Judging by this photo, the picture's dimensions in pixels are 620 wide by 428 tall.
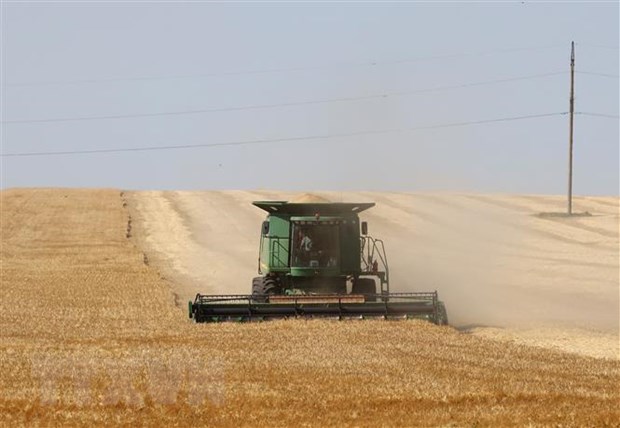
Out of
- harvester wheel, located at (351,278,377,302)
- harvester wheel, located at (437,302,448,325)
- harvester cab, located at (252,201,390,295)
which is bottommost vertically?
harvester wheel, located at (437,302,448,325)

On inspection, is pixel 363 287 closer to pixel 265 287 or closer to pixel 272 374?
pixel 265 287

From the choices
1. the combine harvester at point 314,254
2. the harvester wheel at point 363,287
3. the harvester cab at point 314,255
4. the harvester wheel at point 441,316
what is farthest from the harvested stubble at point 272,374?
the harvester wheel at point 363,287

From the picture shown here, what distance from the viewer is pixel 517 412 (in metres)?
15.1

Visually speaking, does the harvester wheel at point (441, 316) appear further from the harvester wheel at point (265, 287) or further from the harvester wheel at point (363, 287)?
the harvester wheel at point (265, 287)

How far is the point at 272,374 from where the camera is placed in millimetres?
18062

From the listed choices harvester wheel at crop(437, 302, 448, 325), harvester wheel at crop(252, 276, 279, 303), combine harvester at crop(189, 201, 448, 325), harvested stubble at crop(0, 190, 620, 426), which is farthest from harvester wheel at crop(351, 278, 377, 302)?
harvested stubble at crop(0, 190, 620, 426)

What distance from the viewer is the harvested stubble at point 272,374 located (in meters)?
14.8

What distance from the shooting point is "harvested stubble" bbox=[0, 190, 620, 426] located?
14.8 m

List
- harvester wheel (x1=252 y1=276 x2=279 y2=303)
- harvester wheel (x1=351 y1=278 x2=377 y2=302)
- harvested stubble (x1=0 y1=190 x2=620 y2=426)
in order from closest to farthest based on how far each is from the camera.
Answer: harvested stubble (x1=0 y1=190 x2=620 y2=426) → harvester wheel (x1=252 y1=276 x2=279 y2=303) → harvester wheel (x1=351 y1=278 x2=377 y2=302)

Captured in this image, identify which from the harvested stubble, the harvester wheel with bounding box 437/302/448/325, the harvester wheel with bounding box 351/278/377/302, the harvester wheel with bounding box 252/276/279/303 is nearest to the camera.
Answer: the harvested stubble

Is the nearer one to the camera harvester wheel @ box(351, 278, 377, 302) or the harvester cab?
the harvester cab

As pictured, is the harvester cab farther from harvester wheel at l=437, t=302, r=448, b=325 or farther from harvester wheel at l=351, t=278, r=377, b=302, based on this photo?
harvester wheel at l=437, t=302, r=448, b=325

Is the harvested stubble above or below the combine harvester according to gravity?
below

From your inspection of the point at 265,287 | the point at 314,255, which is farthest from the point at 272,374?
the point at 314,255
